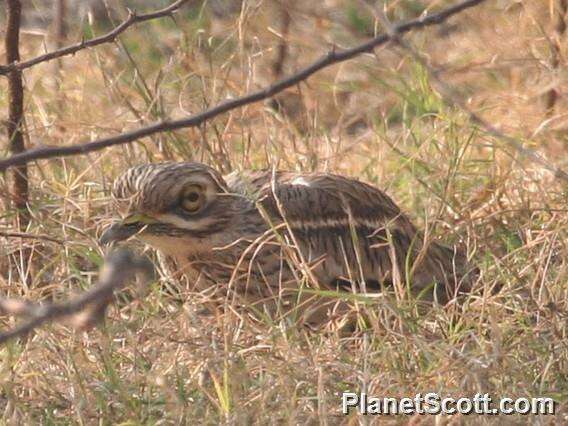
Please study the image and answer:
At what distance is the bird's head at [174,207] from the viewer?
165 inches

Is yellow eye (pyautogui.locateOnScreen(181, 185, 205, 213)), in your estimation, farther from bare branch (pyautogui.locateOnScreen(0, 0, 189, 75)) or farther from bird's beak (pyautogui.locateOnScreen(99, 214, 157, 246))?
bare branch (pyautogui.locateOnScreen(0, 0, 189, 75))

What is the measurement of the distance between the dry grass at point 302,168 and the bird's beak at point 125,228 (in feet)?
0.42

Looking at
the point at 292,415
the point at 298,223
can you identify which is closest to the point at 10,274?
the point at 298,223

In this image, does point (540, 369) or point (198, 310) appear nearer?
point (540, 369)

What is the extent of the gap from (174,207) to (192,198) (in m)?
0.08

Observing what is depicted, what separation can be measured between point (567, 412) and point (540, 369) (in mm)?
186

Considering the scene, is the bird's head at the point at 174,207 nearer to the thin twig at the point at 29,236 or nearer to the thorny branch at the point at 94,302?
the thin twig at the point at 29,236

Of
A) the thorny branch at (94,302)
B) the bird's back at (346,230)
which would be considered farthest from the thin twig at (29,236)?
the thorny branch at (94,302)

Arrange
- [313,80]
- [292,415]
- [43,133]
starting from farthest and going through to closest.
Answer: [313,80] < [43,133] < [292,415]

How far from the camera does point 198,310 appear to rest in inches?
160

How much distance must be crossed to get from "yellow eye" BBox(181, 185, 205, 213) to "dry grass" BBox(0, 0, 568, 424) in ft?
0.59

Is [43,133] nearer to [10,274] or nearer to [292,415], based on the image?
[10,274]

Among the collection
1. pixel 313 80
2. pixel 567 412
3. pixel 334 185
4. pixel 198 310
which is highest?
pixel 313 80

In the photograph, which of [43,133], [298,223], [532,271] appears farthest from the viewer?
[43,133]
